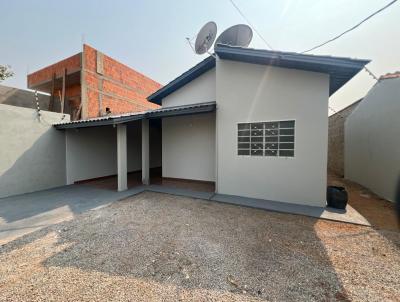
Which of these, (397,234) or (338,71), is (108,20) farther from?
(397,234)

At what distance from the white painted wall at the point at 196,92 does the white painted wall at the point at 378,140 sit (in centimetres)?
649

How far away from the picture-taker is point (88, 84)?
35.4 feet

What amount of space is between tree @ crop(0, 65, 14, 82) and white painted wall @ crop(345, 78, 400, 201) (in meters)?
22.8

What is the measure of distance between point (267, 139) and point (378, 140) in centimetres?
477

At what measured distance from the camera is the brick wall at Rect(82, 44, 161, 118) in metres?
10.8

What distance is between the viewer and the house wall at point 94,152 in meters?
8.16

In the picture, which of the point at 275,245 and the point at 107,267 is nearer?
the point at 107,267

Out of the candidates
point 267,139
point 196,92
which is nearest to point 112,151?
point 196,92

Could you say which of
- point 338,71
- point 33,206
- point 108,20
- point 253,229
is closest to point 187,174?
point 253,229

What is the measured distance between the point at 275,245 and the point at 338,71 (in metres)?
4.97

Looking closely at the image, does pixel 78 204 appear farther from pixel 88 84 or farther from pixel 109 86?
pixel 109 86

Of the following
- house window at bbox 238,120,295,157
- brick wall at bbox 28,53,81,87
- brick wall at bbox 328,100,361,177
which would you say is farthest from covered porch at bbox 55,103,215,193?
brick wall at bbox 328,100,361,177

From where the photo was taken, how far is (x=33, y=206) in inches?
210

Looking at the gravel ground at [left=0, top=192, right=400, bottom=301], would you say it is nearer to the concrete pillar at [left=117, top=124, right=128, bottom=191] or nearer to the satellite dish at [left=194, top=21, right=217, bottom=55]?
the concrete pillar at [left=117, top=124, right=128, bottom=191]
